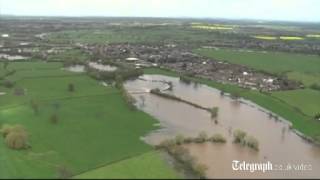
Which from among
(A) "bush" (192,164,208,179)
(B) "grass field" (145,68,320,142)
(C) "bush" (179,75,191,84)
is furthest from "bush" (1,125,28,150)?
(C) "bush" (179,75,191,84)

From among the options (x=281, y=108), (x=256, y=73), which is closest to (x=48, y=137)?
(x=281, y=108)

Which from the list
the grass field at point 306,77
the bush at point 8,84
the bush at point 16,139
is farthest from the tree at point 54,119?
the grass field at point 306,77

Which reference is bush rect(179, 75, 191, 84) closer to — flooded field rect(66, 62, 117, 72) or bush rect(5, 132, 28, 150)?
flooded field rect(66, 62, 117, 72)

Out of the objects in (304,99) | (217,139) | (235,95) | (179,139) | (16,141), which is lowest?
(235,95)

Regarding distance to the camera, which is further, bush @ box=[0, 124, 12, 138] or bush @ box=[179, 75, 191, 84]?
bush @ box=[179, 75, 191, 84]

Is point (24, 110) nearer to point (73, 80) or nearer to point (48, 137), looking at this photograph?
point (48, 137)

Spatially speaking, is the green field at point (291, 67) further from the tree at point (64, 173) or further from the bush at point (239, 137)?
the tree at point (64, 173)

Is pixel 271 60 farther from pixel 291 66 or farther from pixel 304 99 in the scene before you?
pixel 304 99

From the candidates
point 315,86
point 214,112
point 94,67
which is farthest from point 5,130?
point 315,86
